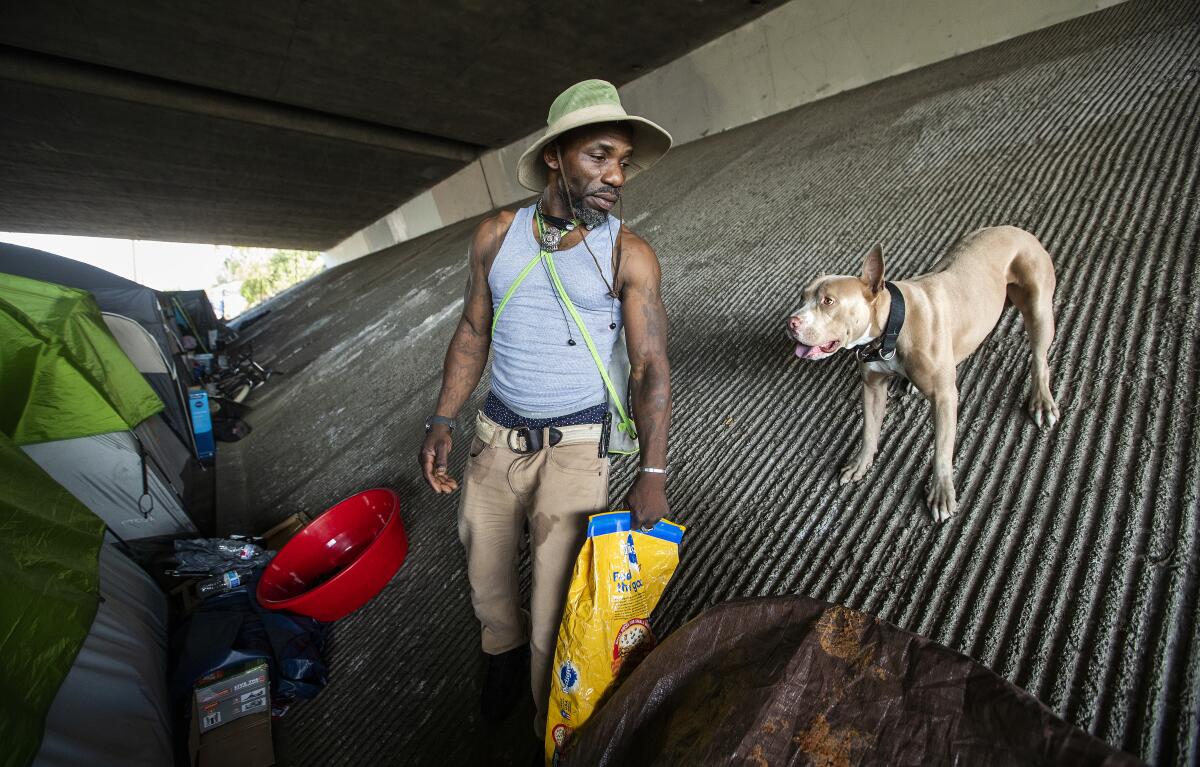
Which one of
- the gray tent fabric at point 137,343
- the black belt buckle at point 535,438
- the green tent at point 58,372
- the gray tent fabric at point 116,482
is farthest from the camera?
the gray tent fabric at point 137,343

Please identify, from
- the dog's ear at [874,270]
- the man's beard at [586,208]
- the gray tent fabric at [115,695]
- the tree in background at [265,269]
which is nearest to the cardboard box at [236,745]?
the gray tent fabric at [115,695]

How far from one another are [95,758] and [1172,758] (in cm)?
321

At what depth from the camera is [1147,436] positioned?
2057 mm

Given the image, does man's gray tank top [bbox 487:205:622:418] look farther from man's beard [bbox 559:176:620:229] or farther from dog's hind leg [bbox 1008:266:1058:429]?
dog's hind leg [bbox 1008:266:1058:429]

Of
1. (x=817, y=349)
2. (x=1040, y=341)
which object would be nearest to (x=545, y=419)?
(x=817, y=349)

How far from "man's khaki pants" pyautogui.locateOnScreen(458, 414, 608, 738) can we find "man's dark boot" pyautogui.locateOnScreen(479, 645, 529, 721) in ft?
0.30

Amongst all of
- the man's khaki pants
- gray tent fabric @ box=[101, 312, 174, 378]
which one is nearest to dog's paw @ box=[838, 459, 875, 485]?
the man's khaki pants

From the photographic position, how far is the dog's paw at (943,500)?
2.12 metres

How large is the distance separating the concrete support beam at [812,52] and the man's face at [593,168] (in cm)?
805

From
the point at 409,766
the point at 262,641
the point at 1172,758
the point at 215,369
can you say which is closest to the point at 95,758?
the point at 262,641

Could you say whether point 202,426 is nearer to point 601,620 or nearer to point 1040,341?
point 601,620

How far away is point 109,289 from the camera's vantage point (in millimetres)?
6617

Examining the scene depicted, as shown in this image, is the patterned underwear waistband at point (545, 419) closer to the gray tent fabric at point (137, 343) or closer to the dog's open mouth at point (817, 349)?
the dog's open mouth at point (817, 349)

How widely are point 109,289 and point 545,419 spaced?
7.82 meters
